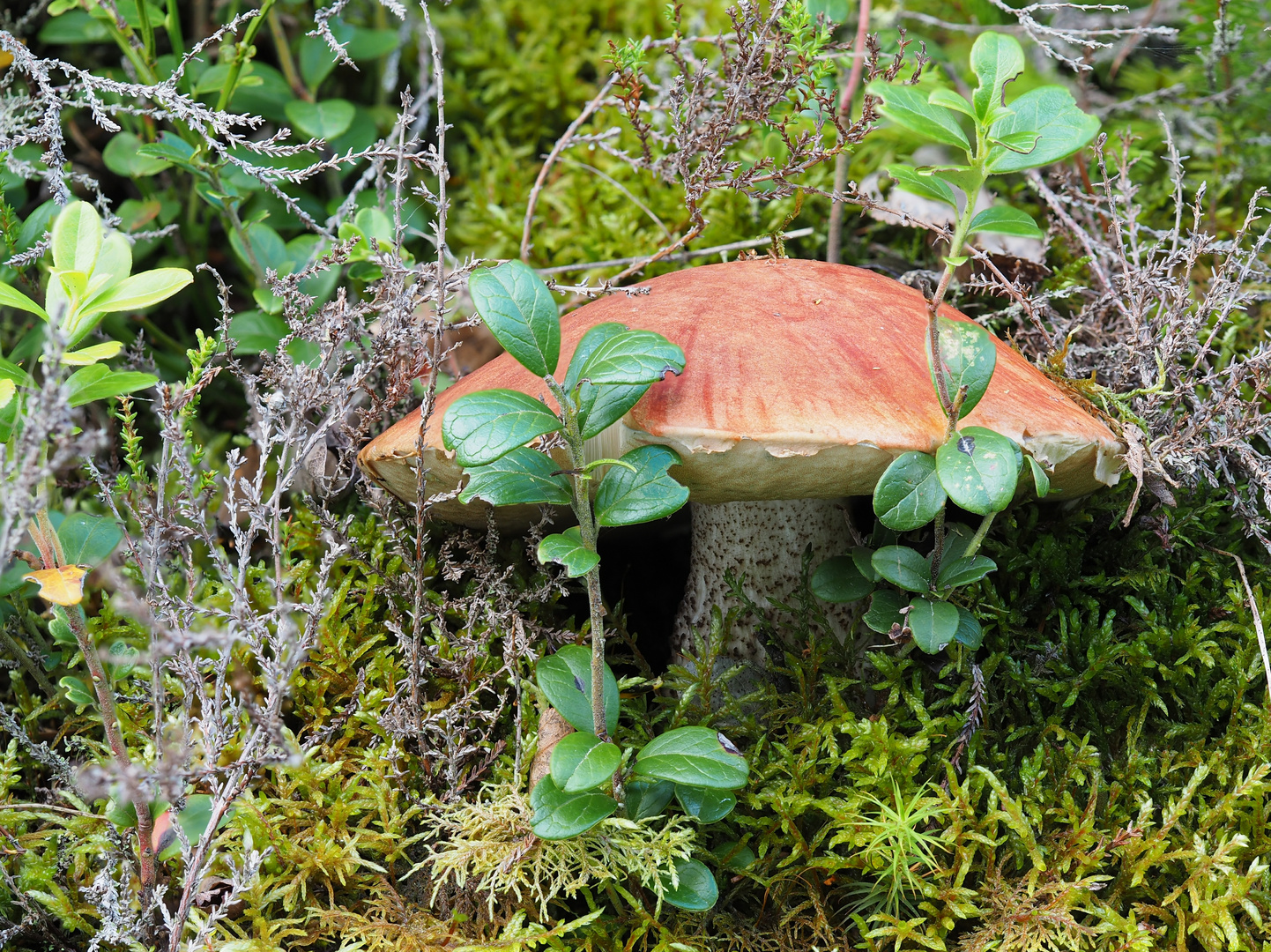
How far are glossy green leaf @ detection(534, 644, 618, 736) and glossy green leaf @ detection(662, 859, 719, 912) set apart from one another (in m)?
0.19

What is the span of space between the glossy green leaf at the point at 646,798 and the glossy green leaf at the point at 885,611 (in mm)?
343

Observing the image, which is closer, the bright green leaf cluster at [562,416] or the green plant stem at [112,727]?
the bright green leaf cluster at [562,416]

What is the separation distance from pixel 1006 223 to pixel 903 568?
44cm

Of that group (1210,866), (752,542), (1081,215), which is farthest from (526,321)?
(1081,215)

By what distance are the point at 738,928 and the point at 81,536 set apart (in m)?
1.02

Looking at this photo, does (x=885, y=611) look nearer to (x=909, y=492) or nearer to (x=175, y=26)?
(x=909, y=492)

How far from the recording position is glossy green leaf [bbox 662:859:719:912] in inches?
42.8

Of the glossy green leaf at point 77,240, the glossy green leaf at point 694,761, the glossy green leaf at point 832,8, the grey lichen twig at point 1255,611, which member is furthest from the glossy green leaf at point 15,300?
the grey lichen twig at point 1255,611

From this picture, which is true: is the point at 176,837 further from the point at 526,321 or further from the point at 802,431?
the point at 802,431

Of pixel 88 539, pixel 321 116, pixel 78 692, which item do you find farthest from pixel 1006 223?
pixel 321 116

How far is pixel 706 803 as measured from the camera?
3.63 ft

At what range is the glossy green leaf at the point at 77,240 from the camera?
1014 mm

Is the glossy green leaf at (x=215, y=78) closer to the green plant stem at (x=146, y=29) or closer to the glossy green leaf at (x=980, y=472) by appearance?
the green plant stem at (x=146, y=29)

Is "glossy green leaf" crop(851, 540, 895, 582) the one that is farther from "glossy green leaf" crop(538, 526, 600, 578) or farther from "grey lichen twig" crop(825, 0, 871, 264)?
"grey lichen twig" crop(825, 0, 871, 264)
